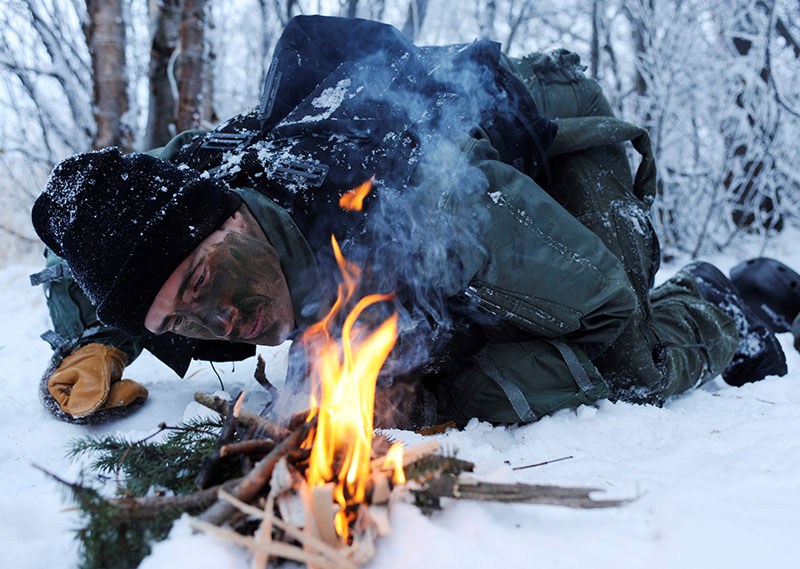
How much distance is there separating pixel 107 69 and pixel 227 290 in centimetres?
414

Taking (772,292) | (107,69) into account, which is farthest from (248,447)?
(107,69)

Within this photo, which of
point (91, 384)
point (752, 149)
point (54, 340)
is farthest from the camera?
point (752, 149)

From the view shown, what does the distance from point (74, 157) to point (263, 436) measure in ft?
4.05

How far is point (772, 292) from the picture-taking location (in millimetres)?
3643

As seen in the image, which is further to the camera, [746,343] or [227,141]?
[746,343]

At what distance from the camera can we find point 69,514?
1.27 meters

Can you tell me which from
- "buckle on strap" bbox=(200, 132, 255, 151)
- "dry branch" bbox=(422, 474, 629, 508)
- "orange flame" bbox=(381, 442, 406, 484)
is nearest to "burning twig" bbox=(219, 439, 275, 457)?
"orange flame" bbox=(381, 442, 406, 484)

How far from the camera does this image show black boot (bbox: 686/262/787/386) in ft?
9.78

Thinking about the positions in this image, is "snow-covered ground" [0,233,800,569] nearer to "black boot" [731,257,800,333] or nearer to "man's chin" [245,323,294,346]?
"man's chin" [245,323,294,346]

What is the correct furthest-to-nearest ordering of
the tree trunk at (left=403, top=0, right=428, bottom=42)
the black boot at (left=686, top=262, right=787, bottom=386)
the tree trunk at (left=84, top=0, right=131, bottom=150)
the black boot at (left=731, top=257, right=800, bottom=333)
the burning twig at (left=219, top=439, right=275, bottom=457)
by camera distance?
the tree trunk at (left=403, top=0, right=428, bottom=42), the tree trunk at (left=84, top=0, right=131, bottom=150), the black boot at (left=731, top=257, right=800, bottom=333), the black boot at (left=686, top=262, right=787, bottom=386), the burning twig at (left=219, top=439, right=275, bottom=457)

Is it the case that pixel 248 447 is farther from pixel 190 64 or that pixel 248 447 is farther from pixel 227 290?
pixel 190 64

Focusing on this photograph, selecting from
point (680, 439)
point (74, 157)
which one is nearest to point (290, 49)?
point (74, 157)

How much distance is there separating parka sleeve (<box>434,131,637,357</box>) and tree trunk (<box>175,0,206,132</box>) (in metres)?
3.48

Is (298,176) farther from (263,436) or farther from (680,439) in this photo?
(680,439)
